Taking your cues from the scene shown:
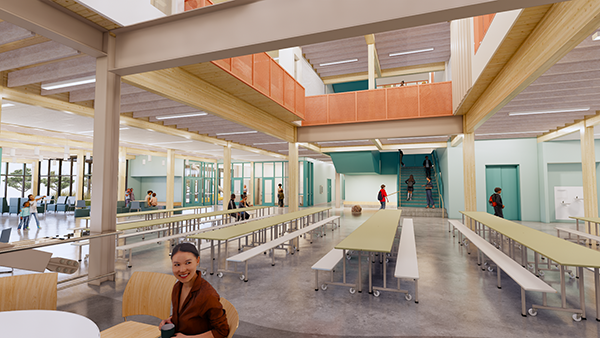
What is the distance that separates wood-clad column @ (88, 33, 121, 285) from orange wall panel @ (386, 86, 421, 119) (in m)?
8.84

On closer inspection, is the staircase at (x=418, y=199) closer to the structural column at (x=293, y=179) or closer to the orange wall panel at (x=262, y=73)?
the structural column at (x=293, y=179)

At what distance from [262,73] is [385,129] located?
18.0ft

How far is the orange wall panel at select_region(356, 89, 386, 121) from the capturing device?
36.5 feet

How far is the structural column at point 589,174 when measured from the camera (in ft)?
30.3

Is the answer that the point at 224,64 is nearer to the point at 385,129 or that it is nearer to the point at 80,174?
the point at 385,129

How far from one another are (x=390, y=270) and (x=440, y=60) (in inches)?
581

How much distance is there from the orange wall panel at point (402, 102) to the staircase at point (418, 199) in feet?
23.9

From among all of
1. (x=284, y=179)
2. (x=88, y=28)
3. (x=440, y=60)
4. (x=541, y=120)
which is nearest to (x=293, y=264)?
(x=88, y=28)

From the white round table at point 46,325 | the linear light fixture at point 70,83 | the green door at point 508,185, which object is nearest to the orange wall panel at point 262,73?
the linear light fixture at point 70,83

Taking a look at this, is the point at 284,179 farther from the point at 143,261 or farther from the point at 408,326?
the point at 408,326

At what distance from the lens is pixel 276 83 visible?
28.6 feet

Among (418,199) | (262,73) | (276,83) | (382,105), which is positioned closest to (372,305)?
(262,73)

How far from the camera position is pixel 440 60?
659 inches

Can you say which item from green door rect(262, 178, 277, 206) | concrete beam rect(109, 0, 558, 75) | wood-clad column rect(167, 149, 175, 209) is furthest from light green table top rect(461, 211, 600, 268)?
green door rect(262, 178, 277, 206)
